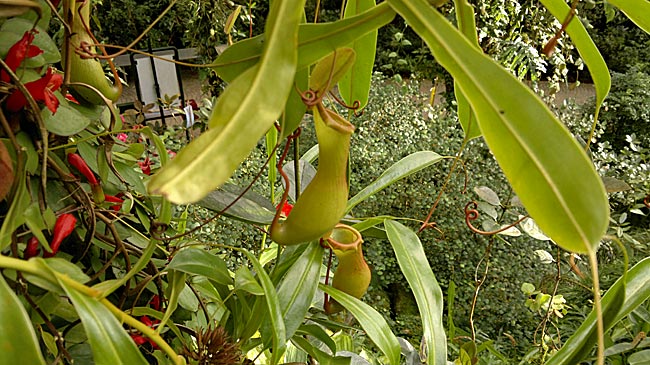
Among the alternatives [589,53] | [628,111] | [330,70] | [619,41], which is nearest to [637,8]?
[589,53]

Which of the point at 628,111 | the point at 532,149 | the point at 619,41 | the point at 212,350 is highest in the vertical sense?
the point at 532,149

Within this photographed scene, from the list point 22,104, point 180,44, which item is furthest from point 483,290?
point 180,44

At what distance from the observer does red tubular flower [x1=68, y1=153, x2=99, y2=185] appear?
0.41 m

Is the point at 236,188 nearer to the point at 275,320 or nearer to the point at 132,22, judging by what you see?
the point at 275,320

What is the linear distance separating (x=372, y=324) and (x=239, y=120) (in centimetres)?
36

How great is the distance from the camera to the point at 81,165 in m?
0.41

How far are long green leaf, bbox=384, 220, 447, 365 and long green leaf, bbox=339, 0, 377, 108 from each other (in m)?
0.12

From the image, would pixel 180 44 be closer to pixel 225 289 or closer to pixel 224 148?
pixel 225 289

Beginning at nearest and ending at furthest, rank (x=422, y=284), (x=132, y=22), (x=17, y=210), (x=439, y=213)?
(x=17, y=210)
(x=422, y=284)
(x=439, y=213)
(x=132, y=22)

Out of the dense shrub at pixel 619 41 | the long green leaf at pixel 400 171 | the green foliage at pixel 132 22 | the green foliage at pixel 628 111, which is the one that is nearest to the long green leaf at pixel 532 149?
the long green leaf at pixel 400 171

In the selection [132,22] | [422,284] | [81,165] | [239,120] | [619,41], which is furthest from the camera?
[619,41]

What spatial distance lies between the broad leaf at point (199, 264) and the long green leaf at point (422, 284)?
15cm

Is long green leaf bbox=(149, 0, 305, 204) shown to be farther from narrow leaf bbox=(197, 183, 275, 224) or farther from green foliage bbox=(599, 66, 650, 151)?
green foliage bbox=(599, 66, 650, 151)

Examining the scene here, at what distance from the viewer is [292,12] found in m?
0.21
